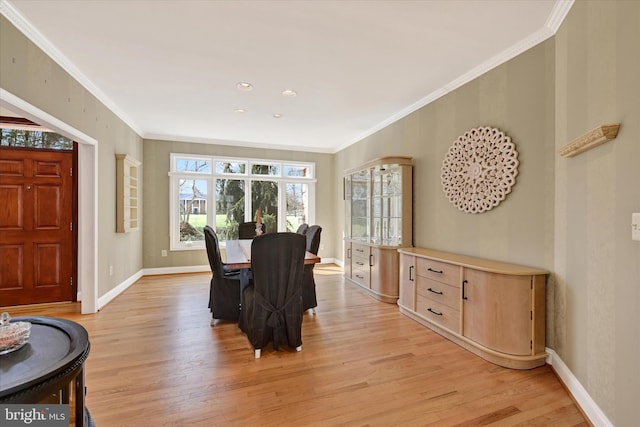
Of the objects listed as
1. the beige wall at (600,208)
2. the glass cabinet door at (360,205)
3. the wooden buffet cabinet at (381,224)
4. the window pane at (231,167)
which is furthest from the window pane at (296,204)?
the beige wall at (600,208)

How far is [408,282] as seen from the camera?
11.5ft

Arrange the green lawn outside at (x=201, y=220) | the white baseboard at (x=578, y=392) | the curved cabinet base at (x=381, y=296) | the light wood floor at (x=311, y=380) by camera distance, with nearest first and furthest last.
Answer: the white baseboard at (x=578, y=392)
the light wood floor at (x=311, y=380)
the curved cabinet base at (x=381, y=296)
the green lawn outside at (x=201, y=220)

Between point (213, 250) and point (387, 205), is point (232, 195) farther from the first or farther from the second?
point (387, 205)

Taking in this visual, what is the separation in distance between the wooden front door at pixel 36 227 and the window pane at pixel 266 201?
3.09 meters

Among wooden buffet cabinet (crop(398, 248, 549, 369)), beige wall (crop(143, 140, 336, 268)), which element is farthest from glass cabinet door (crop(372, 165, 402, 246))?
beige wall (crop(143, 140, 336, 268))

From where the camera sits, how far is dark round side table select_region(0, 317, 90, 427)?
930mm

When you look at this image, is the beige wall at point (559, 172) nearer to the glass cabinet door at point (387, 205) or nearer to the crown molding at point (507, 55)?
the crown molding at point (507, 55)

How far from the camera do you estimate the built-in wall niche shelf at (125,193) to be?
4.29 m

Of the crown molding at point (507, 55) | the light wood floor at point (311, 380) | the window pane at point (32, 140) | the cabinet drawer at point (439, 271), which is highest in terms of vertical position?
the crown molding at point (507, 55)

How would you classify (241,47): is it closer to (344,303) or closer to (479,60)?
(479,60)

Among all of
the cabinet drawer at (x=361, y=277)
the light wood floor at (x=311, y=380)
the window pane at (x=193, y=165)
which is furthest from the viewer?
the window pane at (x=193, y=165)

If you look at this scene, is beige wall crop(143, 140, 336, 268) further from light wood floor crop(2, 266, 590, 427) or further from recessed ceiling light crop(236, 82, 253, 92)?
Result: recessed ceiling light crop(236, 82, 253, 92)

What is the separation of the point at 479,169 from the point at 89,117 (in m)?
4.28

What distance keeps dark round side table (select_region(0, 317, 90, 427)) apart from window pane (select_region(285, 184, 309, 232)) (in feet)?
17.6
